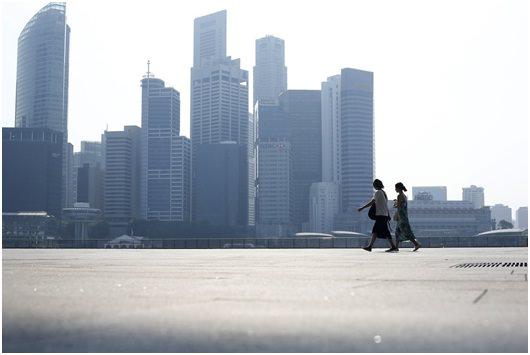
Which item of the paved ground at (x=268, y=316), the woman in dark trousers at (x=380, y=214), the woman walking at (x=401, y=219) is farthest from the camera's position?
the woman walking at (x=401, y=219)

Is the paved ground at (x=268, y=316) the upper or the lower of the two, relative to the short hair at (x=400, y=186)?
lower

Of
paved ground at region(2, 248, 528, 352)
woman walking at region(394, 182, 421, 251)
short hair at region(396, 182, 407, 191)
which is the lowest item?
paved ground at region(2, 248, 528, 352)

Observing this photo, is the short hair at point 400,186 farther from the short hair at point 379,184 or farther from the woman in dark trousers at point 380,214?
the short hair at point 379,184

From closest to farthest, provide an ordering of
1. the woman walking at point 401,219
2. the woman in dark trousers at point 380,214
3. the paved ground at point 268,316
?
the paved ground at point 268,316 < the woman in dark trousers at point 380,214 < the woman walking at point 401,219

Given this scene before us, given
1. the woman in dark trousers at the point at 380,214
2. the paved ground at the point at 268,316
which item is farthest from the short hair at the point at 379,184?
the paved ground at the point at 268,316

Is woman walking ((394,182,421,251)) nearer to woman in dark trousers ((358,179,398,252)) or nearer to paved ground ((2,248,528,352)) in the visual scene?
woman in dark trousers ((358,179,398,252))

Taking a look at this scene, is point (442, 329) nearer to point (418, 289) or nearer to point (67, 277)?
point (418, 289)

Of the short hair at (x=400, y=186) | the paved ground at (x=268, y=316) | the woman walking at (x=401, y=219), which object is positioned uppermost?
the short hair at (x=400, y=186)

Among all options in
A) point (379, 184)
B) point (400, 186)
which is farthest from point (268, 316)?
point (400, 186)

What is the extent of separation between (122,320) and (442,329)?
1.41 meters

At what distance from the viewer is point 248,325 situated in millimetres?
3107

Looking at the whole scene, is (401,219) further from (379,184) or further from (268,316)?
(268,316)

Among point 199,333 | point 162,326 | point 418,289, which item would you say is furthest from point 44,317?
point 418,289

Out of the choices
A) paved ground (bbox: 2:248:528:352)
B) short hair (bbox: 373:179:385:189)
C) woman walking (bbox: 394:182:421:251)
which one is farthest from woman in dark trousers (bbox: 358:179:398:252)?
paved ground (bbox: 2:248:528:352)
